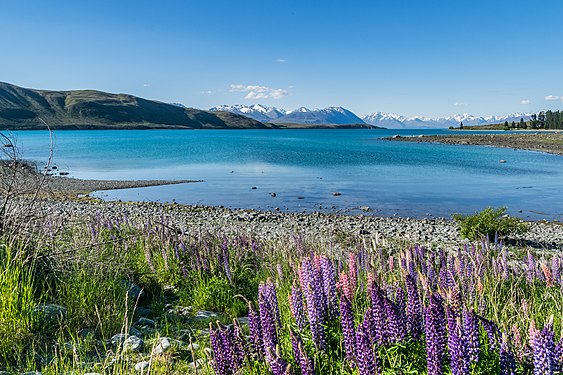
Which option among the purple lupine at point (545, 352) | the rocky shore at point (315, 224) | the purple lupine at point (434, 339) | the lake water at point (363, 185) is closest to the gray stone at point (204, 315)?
the purple lupine at point (434, 339)

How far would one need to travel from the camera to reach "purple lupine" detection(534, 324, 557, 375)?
101 inches

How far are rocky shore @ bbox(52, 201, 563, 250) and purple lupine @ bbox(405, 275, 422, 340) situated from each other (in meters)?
11.4

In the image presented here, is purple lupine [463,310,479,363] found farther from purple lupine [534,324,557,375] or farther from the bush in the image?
the bush

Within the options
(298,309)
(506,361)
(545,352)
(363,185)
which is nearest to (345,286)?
(298,309)

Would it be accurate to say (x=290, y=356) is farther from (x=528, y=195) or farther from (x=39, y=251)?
(x=528, y=195)

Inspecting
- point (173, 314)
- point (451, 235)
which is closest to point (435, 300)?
point (173, 314)

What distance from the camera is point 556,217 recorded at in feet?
79.3

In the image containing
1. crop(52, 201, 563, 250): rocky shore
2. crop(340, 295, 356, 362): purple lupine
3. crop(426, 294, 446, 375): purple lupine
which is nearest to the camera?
crop(426, 294, 446, 375): purple lupine

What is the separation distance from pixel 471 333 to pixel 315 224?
18.6 metres

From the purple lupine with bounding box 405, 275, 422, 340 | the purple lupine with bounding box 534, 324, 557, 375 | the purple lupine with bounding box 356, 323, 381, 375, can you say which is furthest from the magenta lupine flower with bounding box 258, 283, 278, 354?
the purple lupine with bounding box 534, 324, 557, 375

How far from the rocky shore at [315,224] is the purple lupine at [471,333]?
12.1 m

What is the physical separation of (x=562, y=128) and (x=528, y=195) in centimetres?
16384

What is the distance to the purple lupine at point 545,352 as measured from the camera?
2.55 m

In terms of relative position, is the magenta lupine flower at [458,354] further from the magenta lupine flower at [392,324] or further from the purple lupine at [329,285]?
the purple lupine at [329,285]
